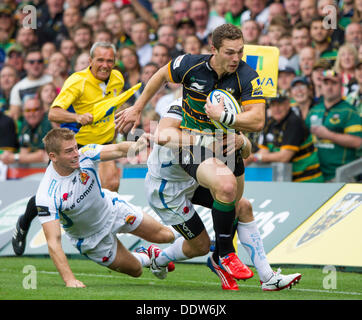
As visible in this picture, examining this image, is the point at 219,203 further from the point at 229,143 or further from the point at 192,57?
the point at 192,57

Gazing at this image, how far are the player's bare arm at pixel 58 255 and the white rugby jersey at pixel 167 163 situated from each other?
47.6 inches

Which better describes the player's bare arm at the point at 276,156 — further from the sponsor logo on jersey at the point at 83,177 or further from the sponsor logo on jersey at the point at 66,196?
the sponsor logo on jersey at the point at 66,196

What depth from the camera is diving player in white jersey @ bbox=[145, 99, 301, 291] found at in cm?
816

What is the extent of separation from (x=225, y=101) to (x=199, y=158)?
676 mm

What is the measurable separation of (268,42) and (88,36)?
13.8 feet

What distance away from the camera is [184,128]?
8.30 meters

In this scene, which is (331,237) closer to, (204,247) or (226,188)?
(204,247)

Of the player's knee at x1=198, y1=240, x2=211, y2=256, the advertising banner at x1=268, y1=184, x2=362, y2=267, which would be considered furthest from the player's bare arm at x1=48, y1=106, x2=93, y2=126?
the advertising banner at x1=268, y1=184, x2=362, y2=267

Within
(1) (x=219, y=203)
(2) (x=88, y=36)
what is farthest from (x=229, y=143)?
(2) (x=88, y=36)

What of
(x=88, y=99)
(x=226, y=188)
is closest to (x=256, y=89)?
(x=226, y=188)

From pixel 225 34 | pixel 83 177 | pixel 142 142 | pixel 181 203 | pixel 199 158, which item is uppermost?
pixel 225 34

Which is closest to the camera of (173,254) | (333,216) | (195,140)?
(195,140)

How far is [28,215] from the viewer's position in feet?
33.8

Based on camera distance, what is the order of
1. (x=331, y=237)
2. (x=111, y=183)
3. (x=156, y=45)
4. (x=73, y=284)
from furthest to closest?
(x=156, y=45) → (x=111, y=183) → (x=331, y=237) → (x=73, y=284)
